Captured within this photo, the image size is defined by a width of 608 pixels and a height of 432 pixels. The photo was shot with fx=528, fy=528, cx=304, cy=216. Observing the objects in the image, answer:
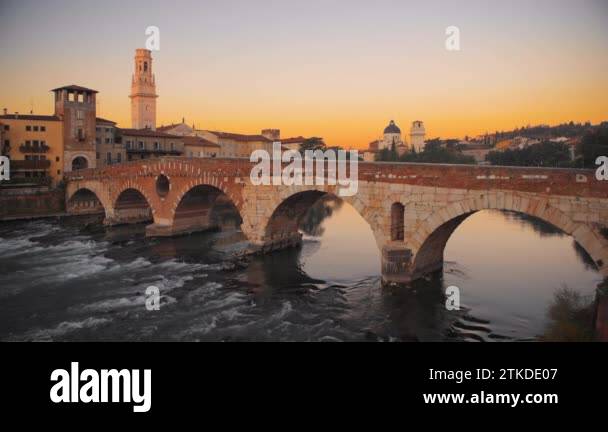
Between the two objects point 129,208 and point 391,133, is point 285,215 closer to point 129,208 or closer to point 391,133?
point 129,208

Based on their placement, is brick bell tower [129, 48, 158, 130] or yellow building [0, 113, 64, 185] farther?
brick bell tower [129, 48, 158, 130]

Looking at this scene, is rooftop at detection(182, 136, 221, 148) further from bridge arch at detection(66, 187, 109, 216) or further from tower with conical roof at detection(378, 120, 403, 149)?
tower with conical roof at detection(378, 120, 403, 149)

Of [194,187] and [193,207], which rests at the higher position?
[194,187]

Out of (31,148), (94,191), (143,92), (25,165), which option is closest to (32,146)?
(31,148)

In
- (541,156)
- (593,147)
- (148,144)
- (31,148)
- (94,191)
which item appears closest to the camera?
(593,147)

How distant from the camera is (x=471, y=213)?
1864 cm

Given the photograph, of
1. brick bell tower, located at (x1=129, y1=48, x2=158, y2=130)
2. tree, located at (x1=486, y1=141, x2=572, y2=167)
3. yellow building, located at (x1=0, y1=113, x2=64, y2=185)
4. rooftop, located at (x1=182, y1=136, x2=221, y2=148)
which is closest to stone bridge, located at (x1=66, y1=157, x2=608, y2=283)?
yellow building, located at (x1=0, y1=113, x2=64, y2=185)

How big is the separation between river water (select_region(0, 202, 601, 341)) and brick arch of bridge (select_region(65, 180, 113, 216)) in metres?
6.70

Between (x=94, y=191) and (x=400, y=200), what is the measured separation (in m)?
27.9

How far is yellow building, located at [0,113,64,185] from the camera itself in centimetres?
4409

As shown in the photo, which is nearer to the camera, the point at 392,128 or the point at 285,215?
the point at 285,215
